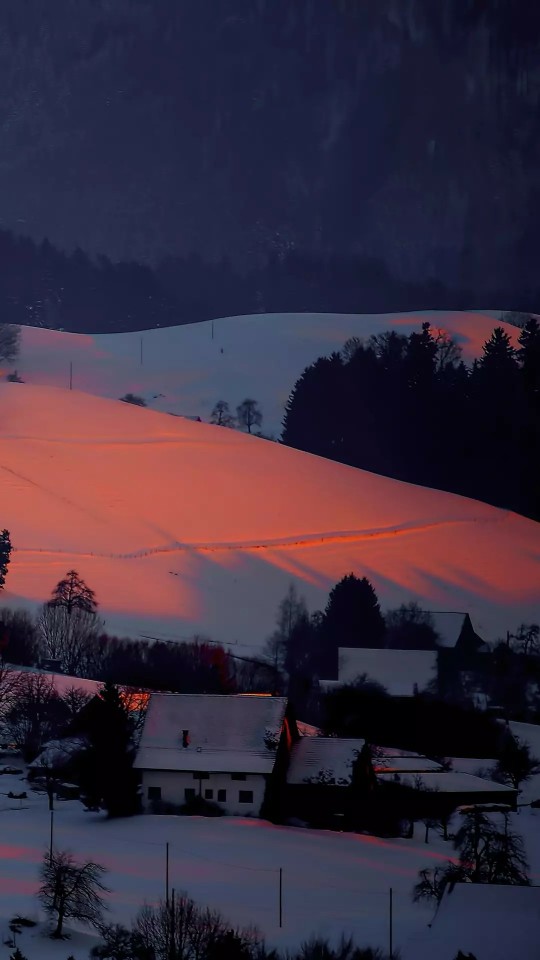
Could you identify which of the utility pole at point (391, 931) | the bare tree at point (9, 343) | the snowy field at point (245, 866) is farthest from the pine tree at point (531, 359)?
the utility pole at point (391, 931)

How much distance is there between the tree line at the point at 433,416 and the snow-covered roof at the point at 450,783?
89.6 ft

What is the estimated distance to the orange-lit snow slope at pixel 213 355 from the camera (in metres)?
67.2

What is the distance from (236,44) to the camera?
19888cm

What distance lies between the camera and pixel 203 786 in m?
23.5

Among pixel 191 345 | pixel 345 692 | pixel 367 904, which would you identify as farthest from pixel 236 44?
pixel 367 904

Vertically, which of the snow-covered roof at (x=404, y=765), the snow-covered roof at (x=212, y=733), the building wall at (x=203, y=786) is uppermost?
the snow-covered roof at (x=212, y=733)

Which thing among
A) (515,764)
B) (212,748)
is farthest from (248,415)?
(212,748)

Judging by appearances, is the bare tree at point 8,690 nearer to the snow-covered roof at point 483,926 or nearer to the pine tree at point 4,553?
the pine tree at point 4,553

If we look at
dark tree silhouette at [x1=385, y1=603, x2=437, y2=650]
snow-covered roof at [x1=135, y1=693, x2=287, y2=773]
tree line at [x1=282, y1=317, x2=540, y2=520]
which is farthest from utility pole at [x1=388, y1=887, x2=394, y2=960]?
tree line at [x1=282, y1=317, x2=540, y2=520]

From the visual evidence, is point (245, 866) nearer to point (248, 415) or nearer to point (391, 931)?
point (391, 931)

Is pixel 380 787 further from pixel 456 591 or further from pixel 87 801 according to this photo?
pixel 456 591

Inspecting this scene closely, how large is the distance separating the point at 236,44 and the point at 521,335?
Result: 138876 mm

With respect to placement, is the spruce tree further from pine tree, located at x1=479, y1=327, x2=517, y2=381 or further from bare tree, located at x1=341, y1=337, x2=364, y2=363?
bare tree, located at x1=341, y1=337, x2=364, y2=363

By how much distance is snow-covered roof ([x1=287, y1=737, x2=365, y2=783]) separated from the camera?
78.0 feet
